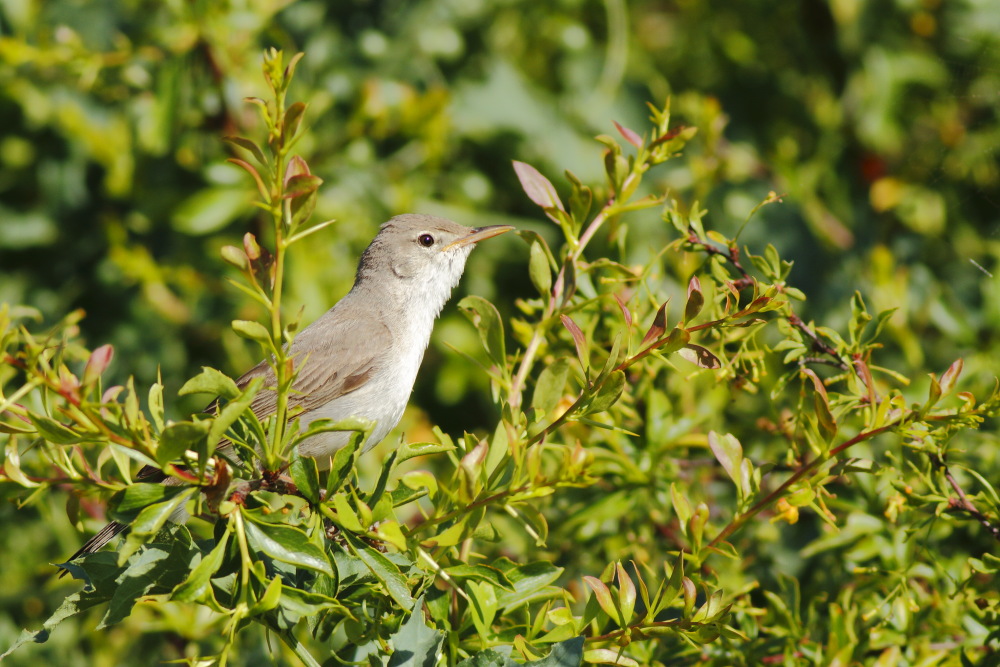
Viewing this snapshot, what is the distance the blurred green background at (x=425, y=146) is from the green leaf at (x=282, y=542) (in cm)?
260

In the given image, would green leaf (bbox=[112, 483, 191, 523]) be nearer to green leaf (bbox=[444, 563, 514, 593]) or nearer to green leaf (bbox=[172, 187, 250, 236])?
green leaf (bbox=[444, 563, 514, 593])

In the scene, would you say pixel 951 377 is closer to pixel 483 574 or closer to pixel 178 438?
pixel 483 574

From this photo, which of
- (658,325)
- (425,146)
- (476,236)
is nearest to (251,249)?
(658,325)

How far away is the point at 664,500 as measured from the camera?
2795 mm

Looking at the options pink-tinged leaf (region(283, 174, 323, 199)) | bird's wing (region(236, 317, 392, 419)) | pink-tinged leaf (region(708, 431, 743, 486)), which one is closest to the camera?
pink-tinged leaf (region(283, 174, 323, 199))

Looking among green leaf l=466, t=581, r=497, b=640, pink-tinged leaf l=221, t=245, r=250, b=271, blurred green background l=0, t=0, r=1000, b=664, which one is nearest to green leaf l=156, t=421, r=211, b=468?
pink-tinged leaf l=221, t=245, r=250, b=271

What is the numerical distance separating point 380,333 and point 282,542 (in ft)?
6.93

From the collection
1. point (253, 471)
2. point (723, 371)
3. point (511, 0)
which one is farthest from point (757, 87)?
point (253, 471)

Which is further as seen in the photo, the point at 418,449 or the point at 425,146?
the point at 425,146

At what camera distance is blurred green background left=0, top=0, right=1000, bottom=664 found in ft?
13.3

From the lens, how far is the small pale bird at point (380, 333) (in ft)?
11.2

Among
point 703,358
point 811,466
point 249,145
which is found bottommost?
point 811,466

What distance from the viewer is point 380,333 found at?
3699mm

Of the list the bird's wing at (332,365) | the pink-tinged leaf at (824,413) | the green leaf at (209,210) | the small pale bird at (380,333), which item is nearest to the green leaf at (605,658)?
the pink-tinged leaf at (824,413)
